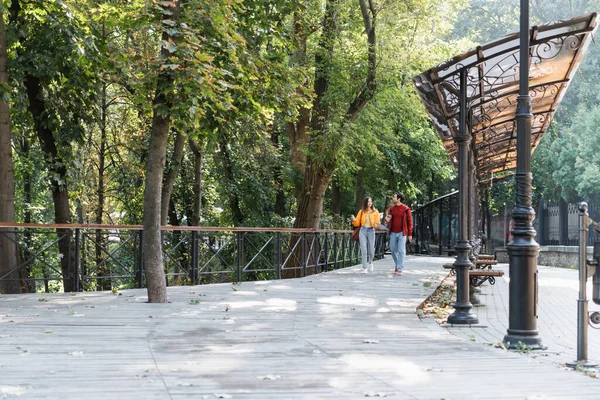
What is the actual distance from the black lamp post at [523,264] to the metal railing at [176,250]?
797 centimetres

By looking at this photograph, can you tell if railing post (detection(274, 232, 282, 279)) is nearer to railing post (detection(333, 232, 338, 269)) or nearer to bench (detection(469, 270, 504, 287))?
railing post (detection(333, 232, 338, 269))

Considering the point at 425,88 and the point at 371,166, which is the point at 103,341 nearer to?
the point at 425,88

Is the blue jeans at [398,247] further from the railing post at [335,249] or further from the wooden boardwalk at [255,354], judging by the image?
the wooden boardwalk at [255,354]

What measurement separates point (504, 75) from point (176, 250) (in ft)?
37.1

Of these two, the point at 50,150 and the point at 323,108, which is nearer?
the point at 50,150

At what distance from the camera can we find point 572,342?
9.71 metres

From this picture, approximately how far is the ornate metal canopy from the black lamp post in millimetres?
2066

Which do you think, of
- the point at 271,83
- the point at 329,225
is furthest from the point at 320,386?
the point at 329,225

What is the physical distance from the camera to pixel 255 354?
24.9 ft

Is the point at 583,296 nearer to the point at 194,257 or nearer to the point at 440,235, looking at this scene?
the point at 194,257

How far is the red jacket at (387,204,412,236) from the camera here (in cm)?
1914

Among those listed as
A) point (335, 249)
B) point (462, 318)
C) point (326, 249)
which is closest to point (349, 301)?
point (462, 318)

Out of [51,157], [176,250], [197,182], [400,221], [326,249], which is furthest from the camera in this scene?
[197,182]

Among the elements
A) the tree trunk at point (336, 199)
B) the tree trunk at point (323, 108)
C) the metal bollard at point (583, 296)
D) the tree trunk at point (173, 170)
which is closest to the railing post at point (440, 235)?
the tree trunk at point (336, 199)
